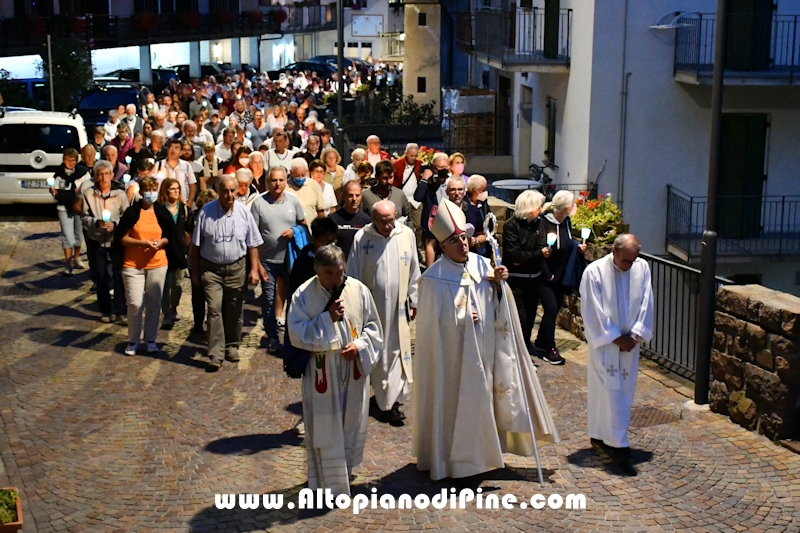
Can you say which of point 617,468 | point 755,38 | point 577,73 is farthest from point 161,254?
point 755,38

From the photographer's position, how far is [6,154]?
20094 mm

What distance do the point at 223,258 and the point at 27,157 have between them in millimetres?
9940

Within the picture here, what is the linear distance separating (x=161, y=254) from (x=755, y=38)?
1280 cm

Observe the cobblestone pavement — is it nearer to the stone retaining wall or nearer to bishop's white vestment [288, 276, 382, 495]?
the stone retaining wall

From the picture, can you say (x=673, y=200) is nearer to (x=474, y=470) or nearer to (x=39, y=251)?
(x=39, y=251)

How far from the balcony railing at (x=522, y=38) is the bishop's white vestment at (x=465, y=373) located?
13821 mm

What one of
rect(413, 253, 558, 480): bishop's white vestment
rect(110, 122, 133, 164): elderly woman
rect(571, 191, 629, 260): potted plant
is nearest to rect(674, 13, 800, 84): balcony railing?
rect(571, 191, 629, 260): potted plant

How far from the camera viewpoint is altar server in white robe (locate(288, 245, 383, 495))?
26.0ft

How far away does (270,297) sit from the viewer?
39.3 ft

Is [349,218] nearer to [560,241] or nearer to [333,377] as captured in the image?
[560,241]

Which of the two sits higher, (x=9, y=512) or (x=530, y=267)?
(x=530, y=267)

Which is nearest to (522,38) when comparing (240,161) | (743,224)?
(743,224)

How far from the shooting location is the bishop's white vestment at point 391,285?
31.8 ft

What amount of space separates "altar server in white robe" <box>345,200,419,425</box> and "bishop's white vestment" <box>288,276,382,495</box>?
150 cm
